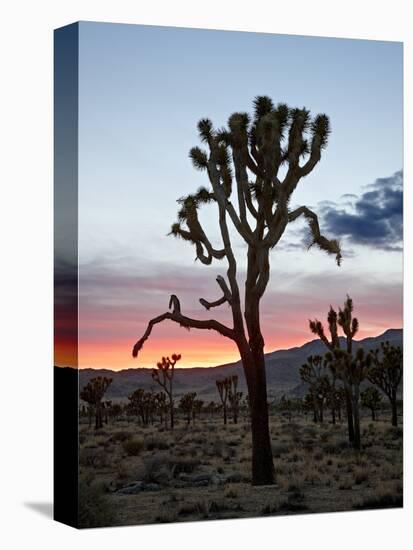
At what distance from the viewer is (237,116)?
2194cm

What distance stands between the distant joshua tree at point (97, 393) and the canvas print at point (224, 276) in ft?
0.09

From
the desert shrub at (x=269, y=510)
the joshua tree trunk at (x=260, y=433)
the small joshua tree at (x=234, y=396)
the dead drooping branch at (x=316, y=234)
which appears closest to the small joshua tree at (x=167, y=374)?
the small joshua tree at (x=234, y=396)

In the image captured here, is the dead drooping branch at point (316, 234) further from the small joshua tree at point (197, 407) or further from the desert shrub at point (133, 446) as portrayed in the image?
the desert shrub at point (133, 446)

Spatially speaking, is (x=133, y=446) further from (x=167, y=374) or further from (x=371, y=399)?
(x=371, y=399)

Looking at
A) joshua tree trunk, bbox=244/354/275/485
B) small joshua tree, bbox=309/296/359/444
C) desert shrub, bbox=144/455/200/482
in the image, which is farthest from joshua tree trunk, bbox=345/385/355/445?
desert shrub, bbox=144/455/200/482

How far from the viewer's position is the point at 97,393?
2095cm

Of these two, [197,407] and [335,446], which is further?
[335,446]

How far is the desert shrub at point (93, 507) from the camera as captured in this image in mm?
20516

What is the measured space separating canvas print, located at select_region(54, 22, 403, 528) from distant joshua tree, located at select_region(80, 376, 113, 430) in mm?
28

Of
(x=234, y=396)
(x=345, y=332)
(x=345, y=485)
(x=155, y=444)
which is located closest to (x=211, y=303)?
(x=234, y=396)

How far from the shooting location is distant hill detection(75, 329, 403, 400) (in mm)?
21344

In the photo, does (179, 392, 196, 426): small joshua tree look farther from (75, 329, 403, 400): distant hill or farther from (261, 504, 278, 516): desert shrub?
(261, 504, 278, 516): desert shrub

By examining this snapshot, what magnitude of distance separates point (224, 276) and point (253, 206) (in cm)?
97

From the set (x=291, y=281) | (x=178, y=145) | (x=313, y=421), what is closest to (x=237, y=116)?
(x=178, y=145)
